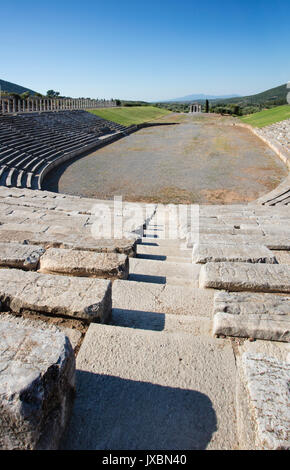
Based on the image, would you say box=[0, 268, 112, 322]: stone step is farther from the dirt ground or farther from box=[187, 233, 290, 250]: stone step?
the dirt ground

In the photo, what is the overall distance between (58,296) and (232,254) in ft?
6.88

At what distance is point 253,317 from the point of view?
7.42 feet

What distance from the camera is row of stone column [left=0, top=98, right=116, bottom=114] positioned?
2773cm

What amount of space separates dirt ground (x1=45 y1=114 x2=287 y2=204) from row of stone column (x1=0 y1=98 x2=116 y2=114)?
10.6 meters

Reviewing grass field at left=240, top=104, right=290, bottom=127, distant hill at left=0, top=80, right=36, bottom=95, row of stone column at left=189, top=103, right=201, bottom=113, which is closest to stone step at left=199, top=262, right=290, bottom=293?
grass field at left=240, top=104, right=290, bottom=127

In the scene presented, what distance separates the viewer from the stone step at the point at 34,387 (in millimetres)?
1261

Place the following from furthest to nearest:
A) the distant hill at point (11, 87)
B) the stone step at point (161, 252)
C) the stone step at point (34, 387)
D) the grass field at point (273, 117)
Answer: the distant hill at point (11, 87) < the grass field at point (273, 117) < the stone step at point (161, 252) < the stone step at point (34, 387)

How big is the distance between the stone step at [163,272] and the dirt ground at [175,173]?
8.43 m

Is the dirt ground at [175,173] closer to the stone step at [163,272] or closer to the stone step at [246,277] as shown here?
the stone step at [163,272]

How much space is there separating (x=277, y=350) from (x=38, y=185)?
13.2 meters

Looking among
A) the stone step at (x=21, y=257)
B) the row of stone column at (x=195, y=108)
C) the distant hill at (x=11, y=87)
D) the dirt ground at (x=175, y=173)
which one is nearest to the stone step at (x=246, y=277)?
the stone step at (x=21, y=257)

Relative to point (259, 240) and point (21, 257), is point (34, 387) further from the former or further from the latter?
point (259, 240)

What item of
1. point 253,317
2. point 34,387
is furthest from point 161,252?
point 34,387

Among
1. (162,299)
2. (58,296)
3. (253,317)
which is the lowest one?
(162,299)
